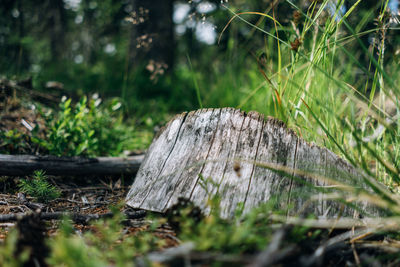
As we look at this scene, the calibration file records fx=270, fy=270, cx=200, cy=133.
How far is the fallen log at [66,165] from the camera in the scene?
2021 mm

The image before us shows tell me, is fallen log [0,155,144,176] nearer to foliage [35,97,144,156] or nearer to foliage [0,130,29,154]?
foliage [35,97,144,156]

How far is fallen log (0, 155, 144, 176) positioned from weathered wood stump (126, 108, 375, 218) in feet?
2.37

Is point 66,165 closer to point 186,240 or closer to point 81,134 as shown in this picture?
point 81,134

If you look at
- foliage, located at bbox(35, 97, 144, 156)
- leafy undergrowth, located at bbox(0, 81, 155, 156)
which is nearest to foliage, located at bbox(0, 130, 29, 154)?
leafy undergrowth, located at bbox(0, 81, 155, 156)

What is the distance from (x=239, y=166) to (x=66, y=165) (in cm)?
153

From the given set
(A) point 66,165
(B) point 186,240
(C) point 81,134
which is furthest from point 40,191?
(B) point 186,240

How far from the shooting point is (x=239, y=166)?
4.19 ft

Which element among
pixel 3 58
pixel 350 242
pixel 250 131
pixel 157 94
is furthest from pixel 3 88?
pixel 350 242

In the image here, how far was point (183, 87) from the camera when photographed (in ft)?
17.0

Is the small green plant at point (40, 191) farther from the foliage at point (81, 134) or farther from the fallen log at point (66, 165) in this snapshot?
the foliage at point (81, 134)

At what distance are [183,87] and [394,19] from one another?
388 cm

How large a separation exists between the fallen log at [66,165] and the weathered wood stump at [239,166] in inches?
28.4

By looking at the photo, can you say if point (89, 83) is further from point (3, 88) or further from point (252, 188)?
point (252, 188)

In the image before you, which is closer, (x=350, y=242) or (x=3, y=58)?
(x=350, y=242)
